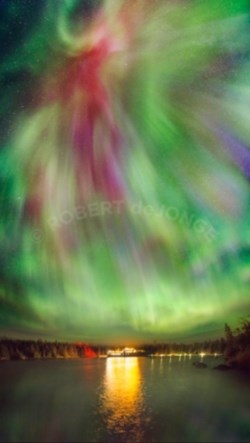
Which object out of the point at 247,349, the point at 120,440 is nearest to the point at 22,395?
the point at 120,440

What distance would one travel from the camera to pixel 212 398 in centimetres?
6738

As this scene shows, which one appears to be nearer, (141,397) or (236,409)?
(236,409)

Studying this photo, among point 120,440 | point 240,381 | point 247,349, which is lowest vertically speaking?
point 120,440

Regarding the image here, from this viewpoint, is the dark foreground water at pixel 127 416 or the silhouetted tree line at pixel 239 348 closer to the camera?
the dark foreground water at pixel 127 416

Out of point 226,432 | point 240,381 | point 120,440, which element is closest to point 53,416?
point 120,440

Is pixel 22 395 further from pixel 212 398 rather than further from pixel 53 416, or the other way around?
pixel 212 398

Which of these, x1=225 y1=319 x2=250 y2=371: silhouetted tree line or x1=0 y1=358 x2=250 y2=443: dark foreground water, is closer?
x1=0 y1=358 x2=250 y2=443: dark foreground water

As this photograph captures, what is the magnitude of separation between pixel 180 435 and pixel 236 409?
67.7 feet

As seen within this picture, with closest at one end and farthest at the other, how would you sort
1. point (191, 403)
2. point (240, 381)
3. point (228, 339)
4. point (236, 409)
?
1. point (236, 409)
2. point (191, 403)
3. point (240, 381)
4. point (228, 339)

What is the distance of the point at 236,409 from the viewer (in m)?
56.5

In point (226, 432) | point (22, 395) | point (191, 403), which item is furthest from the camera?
point (22, 395)

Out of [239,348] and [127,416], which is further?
[239,348]

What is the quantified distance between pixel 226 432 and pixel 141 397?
31.6 metres

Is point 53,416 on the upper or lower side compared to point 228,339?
lower
